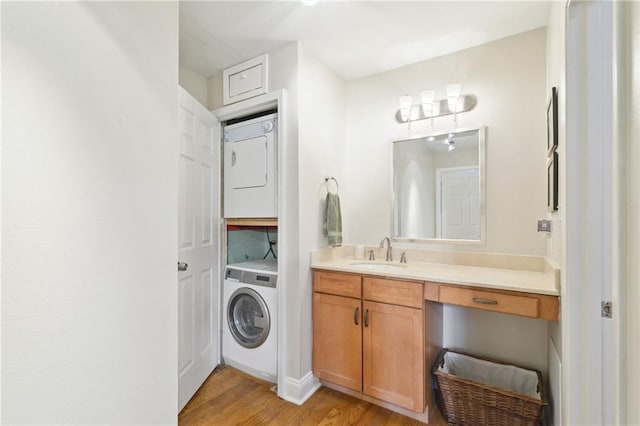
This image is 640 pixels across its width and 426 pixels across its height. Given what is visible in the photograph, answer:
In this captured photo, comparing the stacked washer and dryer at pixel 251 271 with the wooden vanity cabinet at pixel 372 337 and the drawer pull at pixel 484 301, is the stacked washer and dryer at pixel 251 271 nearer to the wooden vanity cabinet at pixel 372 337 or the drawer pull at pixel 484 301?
the wooden vanity cabinet at pixel 372 337

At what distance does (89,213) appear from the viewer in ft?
2.88

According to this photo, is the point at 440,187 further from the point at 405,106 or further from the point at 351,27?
the point at 351,27

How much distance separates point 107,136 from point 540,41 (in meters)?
2.53

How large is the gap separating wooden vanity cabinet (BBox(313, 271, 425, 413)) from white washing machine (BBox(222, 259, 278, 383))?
0.34m

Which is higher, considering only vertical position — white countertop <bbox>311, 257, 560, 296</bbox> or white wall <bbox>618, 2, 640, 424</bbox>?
white wall <bbox>618, 2, 640, 424</bbox>

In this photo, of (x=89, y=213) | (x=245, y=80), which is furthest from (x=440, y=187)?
(x=89, y=213)

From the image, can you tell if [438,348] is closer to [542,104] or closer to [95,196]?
[542,104]

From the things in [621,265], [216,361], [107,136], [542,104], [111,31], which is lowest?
[216,361]

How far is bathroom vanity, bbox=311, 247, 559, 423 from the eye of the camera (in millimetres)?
1660

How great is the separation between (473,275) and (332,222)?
3.41 ft

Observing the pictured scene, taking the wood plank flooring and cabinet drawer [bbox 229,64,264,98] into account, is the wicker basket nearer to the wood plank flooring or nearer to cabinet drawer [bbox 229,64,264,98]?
the wood plank flooring

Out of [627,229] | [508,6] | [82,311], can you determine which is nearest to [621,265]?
[627,229]

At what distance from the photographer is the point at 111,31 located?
0.94 m

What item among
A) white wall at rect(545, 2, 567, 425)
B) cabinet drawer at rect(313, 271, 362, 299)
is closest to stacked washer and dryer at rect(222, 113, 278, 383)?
cabinet drawer at rect(313, 271, 362, 299)
